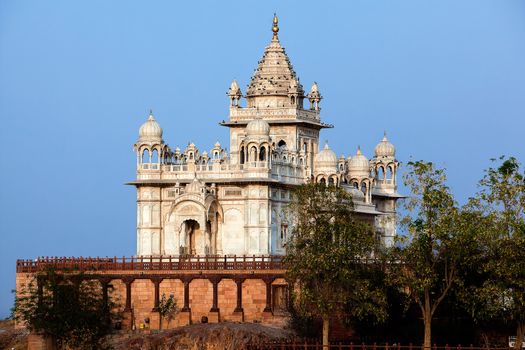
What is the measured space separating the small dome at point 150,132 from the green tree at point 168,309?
1291 centimetres

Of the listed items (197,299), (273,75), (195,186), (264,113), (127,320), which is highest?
(273,75)

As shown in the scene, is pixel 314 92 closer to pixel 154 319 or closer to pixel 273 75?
pixel 273 75

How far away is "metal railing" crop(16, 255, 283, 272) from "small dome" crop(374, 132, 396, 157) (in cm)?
2506

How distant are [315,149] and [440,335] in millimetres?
28421

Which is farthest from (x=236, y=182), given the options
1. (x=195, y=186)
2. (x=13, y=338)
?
(x=13, y=338)

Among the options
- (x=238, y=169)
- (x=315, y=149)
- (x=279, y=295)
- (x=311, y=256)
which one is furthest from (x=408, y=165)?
(x=315, y=149)

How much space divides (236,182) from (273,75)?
11.4m

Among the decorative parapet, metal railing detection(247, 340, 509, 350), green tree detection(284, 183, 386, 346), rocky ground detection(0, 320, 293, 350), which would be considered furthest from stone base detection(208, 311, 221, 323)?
the decorative parapet

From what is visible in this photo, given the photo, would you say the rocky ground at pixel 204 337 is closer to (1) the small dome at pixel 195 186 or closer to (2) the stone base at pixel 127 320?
(2) the stone base at pixel 127 320

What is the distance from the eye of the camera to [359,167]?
111m

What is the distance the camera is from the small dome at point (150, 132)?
102688 millimetres

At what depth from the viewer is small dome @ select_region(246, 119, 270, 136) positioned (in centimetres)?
10088

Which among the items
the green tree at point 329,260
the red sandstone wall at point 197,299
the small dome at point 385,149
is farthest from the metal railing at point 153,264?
the small dome at point 385,149

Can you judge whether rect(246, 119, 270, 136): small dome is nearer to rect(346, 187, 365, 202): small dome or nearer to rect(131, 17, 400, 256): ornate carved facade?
rect(131, 17, 400, 256): ornate carved facade
